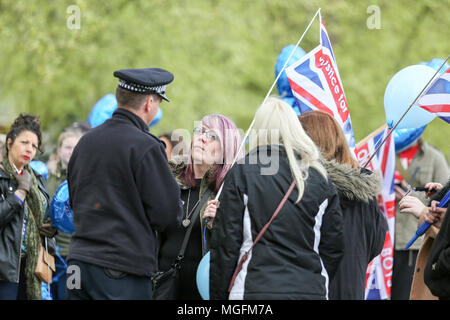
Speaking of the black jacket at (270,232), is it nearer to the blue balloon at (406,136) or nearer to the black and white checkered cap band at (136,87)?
the black and white checkered cap band at (136,87)

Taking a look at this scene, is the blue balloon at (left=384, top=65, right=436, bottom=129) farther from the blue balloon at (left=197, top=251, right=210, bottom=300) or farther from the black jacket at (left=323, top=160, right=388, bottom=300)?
the blue balloon at (left=197, top=251, right=210, bottom=300)

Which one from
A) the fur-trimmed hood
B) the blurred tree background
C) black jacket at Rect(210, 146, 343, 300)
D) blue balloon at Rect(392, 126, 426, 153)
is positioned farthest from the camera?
the blurred tree background

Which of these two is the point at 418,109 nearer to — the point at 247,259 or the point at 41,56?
the point at 247,259

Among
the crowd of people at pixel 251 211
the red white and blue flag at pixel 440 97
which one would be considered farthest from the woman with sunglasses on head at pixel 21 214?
the red white and blue flag at pixel 440 97

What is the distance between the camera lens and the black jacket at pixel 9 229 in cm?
587

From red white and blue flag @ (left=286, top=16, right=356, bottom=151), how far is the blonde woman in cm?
169

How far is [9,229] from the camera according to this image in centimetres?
599

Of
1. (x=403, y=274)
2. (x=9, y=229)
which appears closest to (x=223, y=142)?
(x=9, y=229)

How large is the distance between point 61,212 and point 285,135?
8.40ft

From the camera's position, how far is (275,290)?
4.18 metres

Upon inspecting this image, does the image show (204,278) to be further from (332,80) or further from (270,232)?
(332,80)

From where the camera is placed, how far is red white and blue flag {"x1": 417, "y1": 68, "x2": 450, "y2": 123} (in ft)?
18.3

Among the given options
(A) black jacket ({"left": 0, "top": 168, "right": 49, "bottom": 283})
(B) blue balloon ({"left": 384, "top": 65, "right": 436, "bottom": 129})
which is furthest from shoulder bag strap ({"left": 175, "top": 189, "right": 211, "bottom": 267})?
(B) blue balloon ({"left": 384, "top": 65, "right": 436, "bottom": 129})
